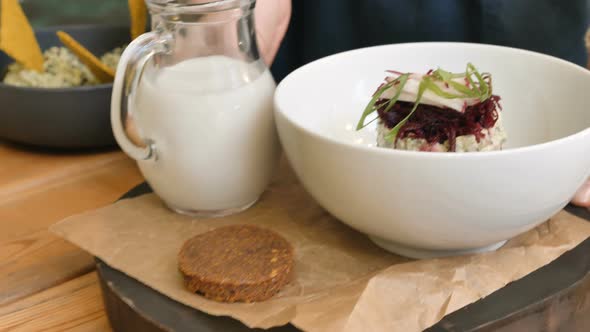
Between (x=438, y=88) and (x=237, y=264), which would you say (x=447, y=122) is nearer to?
(x=438, y=88)

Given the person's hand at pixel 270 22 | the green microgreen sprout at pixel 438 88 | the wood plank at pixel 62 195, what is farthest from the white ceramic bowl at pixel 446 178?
the wood plank at pixel 62 195

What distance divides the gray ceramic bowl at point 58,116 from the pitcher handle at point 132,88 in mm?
319

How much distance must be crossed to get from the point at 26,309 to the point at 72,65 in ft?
1.97

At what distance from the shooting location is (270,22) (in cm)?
119

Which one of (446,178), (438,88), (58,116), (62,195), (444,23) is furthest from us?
(444,23)

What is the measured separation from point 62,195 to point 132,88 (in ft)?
1.03

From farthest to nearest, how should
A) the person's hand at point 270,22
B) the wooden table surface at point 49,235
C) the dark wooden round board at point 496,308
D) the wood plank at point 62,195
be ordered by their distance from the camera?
the person's hand at point 270,22 < the wood plank at point 62,195 < the wooden table surface at point 49,235 < the dark wooden round board at point 496,308

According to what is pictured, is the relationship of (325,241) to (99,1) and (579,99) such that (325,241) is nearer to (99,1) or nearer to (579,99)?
(579,99)

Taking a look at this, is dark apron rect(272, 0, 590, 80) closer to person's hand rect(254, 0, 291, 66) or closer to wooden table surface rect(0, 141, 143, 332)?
person's hand rect(254, 0, 291, 66)

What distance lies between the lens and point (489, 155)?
2.18ft

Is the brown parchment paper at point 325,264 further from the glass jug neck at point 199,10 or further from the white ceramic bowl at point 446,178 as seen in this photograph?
the glass jug neck at point 199,10

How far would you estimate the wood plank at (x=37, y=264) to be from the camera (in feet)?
2.73

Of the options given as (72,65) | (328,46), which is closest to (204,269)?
(72,65)

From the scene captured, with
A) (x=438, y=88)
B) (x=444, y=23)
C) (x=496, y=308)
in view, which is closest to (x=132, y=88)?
(x=438, y=88)
